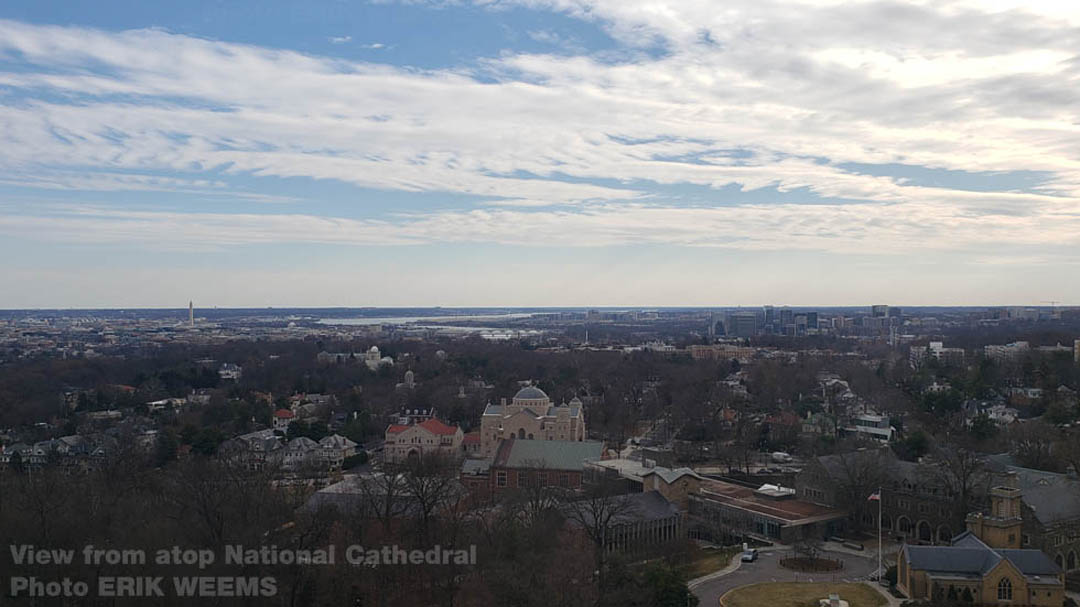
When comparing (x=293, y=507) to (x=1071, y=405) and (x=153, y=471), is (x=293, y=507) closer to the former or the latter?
(x=153, y=471)

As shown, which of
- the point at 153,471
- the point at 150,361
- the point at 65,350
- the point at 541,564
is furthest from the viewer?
the point at 65,350

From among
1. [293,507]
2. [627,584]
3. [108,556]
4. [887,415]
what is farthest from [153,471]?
[887,415]

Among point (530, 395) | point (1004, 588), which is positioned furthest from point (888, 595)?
point (530, 395)

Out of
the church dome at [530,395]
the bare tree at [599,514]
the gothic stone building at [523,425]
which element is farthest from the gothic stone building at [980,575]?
the church dome at [530,395]

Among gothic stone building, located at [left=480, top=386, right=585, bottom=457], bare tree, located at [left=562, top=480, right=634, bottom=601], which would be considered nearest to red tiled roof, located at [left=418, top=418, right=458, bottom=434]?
gothic stone building, located at [left=480, top=386, right=585, bottom=457]

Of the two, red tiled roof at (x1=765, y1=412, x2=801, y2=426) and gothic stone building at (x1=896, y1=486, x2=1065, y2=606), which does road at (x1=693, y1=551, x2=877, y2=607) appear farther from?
red tiled roof at (x1=765, y1=412, x2=801, y2=426)

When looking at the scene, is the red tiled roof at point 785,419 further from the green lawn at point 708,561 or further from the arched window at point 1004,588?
the arched window at point 1004,588

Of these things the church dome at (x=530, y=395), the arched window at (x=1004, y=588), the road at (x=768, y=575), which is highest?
the church dome at (x=530, y=395)
